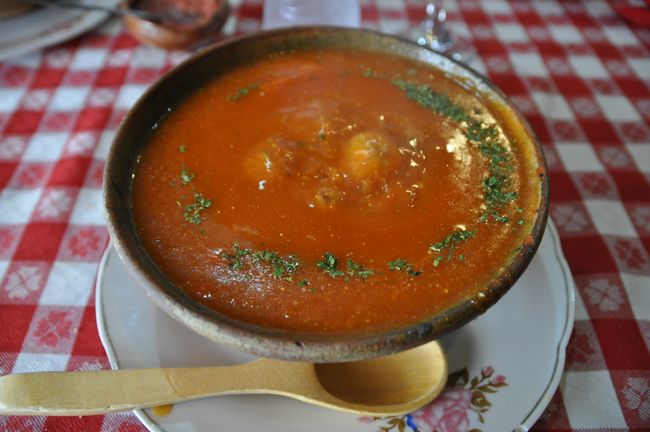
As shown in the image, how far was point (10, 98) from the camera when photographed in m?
1.84

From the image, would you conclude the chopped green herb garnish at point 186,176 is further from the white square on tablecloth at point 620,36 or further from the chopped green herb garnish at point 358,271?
the white square on tablecloth at point 620,36

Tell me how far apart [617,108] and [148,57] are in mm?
1705

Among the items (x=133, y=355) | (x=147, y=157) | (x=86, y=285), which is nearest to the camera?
(x=133, y=355)

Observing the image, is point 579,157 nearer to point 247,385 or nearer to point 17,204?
point 247,385

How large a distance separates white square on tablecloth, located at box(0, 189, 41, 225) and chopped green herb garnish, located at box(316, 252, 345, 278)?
3.07 ft

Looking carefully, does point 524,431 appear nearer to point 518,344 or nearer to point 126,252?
point 518,344

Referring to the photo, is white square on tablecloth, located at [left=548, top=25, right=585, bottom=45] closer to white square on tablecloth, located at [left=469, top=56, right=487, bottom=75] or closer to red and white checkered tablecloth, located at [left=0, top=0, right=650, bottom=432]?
red and white checkered tablecloth, located at [left=0, top=0, right=650, bottom=432]

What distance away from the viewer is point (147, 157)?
122 centimetres

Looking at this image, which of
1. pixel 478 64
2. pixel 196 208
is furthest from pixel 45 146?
pixel 478 64

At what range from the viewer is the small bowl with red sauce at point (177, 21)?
1860mm

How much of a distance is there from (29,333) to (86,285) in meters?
0.16

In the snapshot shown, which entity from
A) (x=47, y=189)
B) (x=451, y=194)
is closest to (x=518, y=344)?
(x=451, y=194)

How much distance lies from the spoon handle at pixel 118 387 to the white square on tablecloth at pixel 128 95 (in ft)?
3.62

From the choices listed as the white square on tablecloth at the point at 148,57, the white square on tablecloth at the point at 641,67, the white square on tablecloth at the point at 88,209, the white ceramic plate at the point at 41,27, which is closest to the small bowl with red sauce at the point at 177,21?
the white square on tablecloth at the point at 148,57
